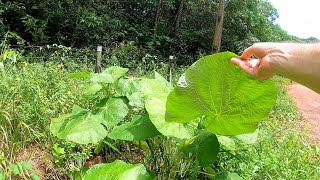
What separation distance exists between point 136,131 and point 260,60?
2.89 feet

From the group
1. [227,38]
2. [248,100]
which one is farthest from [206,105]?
[227,38]

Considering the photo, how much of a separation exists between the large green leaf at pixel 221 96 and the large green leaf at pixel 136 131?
326 millimetres

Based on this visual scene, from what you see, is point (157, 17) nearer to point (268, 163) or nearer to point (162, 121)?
point (268, 163)

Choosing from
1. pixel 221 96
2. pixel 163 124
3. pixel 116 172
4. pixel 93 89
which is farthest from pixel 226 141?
pixel 93 89

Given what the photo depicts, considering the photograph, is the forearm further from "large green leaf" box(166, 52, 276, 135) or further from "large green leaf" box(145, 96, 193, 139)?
"large green leaf" box(145, 96, 193, 139)

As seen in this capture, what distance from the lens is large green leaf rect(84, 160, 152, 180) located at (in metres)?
1.52

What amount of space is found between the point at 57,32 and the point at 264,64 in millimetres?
10260

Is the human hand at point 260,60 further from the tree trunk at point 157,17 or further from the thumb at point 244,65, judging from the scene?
the tree trunk at point 157,17

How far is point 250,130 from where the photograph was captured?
1514 millimetres

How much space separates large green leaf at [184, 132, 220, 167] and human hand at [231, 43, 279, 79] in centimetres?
61

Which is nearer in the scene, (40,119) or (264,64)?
(264,64)

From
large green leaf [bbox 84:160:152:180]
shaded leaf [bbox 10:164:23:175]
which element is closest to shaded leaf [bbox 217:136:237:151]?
large green leaf [bbox 84:160:152:180]

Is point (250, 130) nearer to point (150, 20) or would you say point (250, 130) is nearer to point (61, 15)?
point (61, 15)

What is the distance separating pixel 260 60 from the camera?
Answer: 108cm
